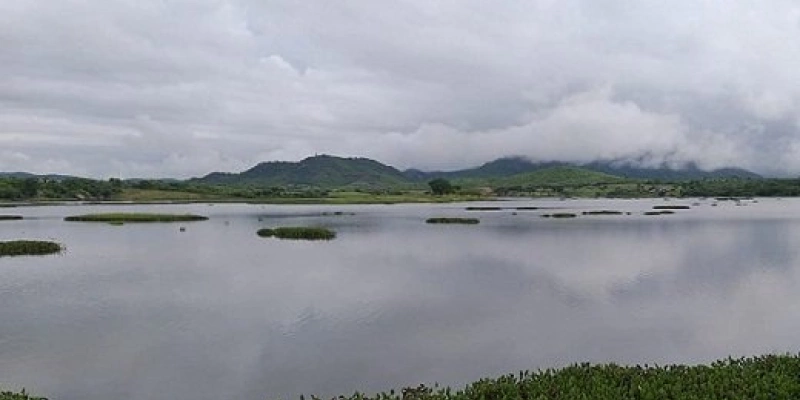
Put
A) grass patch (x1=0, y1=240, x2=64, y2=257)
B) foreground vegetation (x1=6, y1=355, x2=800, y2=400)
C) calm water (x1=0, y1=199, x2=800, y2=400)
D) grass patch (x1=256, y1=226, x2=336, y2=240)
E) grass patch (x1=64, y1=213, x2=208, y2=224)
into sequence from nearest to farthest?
foreground vegetation (x1=6, y1=355, x2=800, y2=400) < calm water (x1=0, y1=199, x2=800, y2=400) < grass patch (x1=0, y1=240, x2=64, y2=257) < grass patch (x1=256, y1=226, x2=336, y2=240) < grass patch (x1=64, y1=213, x2=208, y2=224)

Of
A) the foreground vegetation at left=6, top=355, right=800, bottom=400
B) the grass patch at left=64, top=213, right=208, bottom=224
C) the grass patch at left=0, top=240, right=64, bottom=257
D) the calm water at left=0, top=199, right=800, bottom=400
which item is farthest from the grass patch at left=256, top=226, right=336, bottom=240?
the foreground vegetation at left=6, top=355, right=800, bottom=400

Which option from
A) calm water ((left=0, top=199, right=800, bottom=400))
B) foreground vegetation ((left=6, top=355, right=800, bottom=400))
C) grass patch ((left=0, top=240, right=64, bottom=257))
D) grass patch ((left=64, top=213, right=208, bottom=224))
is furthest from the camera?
grass patch ((left=64, top=213, right=208, bottom=224))

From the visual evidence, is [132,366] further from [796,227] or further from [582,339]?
[796,227]

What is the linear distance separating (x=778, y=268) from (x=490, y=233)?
51267 mm

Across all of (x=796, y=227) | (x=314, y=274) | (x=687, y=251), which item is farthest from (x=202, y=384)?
(x=796, y=227)

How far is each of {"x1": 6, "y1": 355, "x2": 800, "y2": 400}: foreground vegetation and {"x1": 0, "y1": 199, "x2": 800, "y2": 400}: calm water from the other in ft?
16.8

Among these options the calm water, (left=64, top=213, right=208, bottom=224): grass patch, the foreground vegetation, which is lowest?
the calm water

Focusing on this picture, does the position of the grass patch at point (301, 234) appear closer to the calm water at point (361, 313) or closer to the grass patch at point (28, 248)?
the calm water at point (361, 313)

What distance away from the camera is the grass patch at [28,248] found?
80.7 meters

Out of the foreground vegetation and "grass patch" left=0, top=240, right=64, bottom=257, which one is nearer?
the foreground vegetation

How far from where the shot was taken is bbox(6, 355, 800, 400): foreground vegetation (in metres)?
24.0

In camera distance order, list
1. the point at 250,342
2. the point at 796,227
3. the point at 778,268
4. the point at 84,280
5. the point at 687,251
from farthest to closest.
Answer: the point at 796,227 < the point at 687,251 < the point at 778,268 < the point at 84,280 < the point at 250,342

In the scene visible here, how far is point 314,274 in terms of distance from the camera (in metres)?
64.3

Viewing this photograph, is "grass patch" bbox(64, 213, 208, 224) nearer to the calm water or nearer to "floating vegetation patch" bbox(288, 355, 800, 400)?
the calm water
